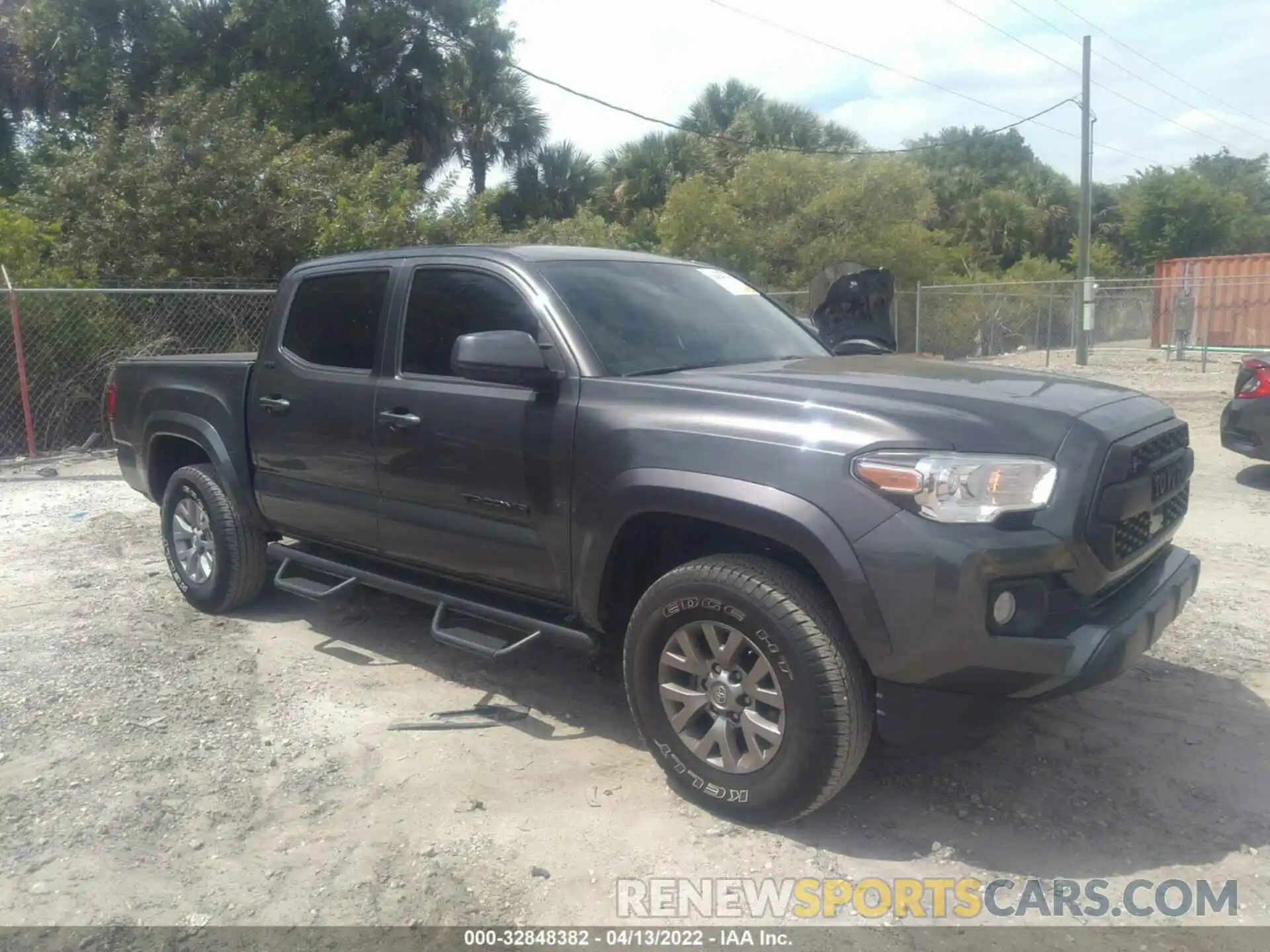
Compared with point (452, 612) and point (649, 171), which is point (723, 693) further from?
point (649, 171)

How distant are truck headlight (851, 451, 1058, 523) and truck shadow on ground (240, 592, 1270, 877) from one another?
0.90 meters

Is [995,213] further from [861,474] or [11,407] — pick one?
[861,474]

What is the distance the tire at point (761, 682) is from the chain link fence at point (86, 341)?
9.20 m

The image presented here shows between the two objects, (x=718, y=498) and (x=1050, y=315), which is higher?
(x=1050, y=315)

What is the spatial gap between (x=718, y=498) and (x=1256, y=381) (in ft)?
22.9

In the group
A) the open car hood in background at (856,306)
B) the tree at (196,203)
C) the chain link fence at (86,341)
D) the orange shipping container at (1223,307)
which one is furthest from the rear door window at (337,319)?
the orange shipping container at (1223,307)

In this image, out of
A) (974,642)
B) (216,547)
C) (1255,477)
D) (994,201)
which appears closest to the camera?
(974,642)

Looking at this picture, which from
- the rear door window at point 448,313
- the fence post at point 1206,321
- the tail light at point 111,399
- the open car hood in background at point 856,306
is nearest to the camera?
the rear door window at point 448,313

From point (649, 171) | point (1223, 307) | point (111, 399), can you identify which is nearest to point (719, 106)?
point (649, 171)

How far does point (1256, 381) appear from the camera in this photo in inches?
334

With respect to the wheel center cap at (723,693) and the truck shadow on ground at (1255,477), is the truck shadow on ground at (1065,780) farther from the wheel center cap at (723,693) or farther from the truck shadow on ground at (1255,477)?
the truck shadow on ground at (1255,477)

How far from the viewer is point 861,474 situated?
124 inches

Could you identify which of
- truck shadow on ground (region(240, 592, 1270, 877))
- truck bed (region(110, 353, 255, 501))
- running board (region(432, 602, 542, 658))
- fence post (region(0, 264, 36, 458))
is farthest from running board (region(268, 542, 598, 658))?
fence post (region(0, 264, 36, 458))

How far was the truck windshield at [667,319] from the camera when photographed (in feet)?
13.6
